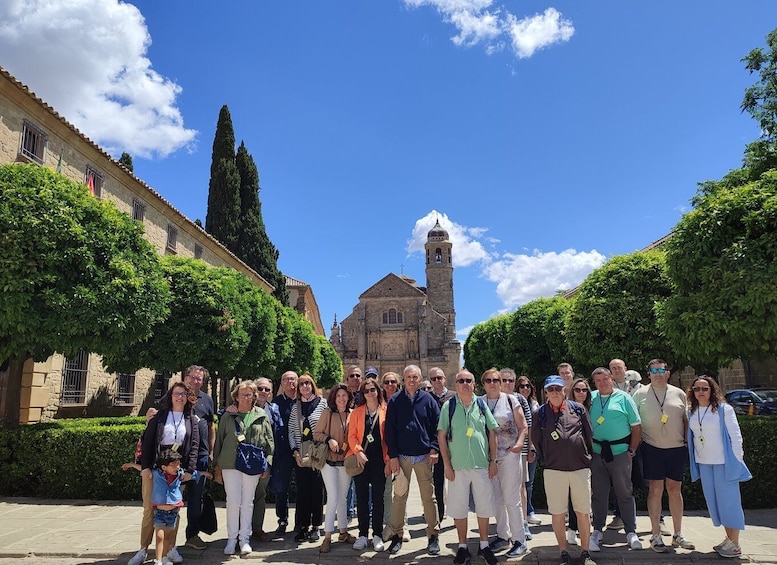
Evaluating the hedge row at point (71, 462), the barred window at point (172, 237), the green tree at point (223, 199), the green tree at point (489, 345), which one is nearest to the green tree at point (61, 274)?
the hedge row at point (71, 462)

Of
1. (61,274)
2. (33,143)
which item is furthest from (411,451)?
(33,143)

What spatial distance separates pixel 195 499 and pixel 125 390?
13.6 metres

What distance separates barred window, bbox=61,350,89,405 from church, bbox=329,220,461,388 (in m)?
43.8

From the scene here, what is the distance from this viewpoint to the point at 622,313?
14.2 meters

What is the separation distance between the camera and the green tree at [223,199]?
29.5 meters

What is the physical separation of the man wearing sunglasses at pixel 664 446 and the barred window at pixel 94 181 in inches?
590

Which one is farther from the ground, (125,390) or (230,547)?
(125,390)

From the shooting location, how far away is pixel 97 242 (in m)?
9.70

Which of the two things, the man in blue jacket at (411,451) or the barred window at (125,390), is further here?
the barred window at (125,390)

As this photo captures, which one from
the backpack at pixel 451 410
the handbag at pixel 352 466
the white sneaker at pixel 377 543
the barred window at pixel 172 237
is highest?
the barred window at pixel 172 237

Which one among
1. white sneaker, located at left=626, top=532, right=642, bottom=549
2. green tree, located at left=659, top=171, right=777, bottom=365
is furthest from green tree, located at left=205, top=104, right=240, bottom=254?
white sneaker, located at left=626, top=532, right=642, bottom=549

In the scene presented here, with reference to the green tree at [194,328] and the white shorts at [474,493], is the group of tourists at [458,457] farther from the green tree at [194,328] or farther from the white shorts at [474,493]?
the green tree at [194,328]

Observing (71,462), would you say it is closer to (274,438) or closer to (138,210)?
(274,438)

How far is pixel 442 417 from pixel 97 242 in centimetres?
764
